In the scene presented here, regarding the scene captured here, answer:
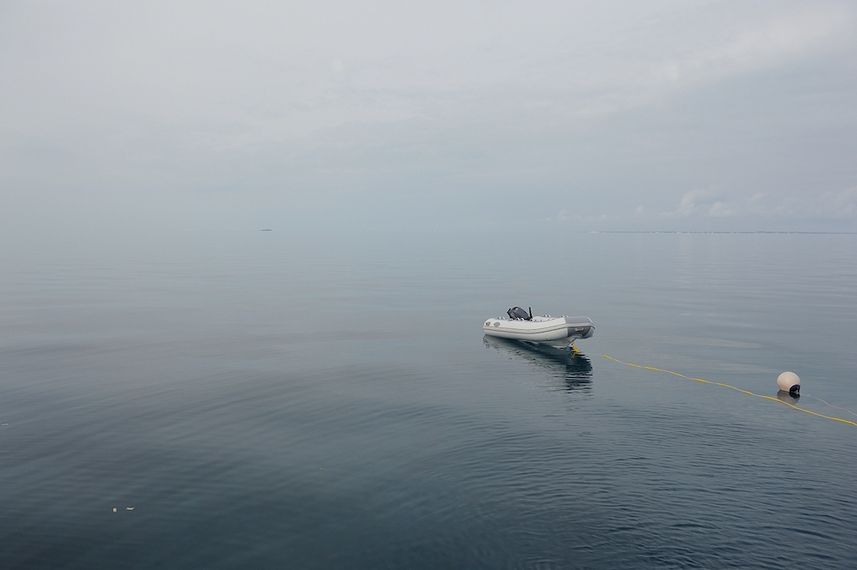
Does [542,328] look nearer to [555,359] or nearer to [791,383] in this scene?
[555,359]

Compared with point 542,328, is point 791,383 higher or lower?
lower

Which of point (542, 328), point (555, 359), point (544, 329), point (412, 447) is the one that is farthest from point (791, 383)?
point (412, 447)

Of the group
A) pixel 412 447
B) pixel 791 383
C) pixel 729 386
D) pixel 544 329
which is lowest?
pixel 729 386

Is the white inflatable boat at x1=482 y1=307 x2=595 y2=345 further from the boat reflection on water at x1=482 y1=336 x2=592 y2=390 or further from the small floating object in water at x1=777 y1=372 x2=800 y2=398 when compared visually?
the small floating object in water at x1=777 y1=372 x2=800 y2=398

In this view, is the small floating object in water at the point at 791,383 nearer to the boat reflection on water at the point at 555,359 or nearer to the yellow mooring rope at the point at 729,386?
the yellow mooring rope at the point at 729,386

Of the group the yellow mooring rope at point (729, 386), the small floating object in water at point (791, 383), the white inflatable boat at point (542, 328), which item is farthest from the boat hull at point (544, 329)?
the small floating object in water at point (791, 383)

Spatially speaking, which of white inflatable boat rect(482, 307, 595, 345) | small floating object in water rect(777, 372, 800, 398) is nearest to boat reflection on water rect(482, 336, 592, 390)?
white inflatable boat rect(482, 307, 595, 345)
